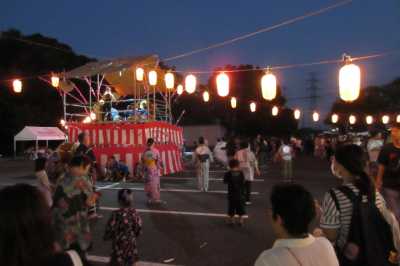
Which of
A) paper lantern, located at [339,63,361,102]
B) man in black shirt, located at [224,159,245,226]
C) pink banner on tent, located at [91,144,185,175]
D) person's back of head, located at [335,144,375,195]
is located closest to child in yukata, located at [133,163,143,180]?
pink banner on tent, located at [91,144,185,175]

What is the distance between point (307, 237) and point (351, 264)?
0.55m

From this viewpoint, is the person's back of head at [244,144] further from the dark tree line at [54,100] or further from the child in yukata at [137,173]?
the dark tree line at [54,100]

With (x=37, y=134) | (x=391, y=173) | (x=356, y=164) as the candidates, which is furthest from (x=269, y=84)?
(x=37, y=134)

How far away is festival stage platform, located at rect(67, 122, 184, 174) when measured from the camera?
35.8 ft

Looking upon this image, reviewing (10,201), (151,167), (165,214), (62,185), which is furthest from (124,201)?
(151,167)

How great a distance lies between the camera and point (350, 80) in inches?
252

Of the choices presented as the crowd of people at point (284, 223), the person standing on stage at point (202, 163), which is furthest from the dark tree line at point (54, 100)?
the crowd of people at point (284, 223)

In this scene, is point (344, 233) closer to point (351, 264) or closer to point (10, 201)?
point (351, 264)

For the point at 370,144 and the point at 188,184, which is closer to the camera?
the point at 370,144

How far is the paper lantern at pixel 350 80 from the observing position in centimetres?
638

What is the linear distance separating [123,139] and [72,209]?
28.2 ft

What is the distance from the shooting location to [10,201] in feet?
3.67

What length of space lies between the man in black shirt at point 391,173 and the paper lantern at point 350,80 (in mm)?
3012

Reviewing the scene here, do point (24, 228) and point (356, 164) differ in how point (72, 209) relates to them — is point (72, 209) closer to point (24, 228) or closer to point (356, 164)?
point (24, 228)
